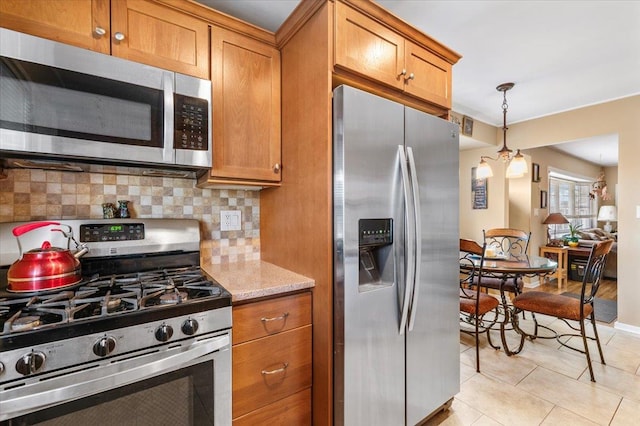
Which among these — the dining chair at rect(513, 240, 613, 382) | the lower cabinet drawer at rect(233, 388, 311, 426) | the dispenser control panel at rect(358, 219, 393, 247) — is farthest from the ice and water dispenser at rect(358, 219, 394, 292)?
the dining chair at rect(513, 240, 613, 382)

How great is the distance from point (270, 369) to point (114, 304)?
69 centimetres

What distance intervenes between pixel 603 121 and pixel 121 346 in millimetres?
4654

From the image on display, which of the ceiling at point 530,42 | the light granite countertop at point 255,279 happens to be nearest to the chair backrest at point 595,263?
the ceiling at point 530,42

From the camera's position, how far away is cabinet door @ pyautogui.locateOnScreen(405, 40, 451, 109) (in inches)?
63.4

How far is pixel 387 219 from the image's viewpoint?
140 centimetres

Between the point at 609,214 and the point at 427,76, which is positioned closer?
the point at 427,76

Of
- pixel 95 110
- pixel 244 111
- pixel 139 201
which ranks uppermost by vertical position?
pixel 244 111

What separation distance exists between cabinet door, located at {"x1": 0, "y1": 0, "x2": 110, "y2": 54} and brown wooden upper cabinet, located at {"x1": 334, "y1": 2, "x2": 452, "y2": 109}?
997 millimetres

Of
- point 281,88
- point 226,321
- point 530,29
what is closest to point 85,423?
point 226,321

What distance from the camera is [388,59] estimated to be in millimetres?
1498

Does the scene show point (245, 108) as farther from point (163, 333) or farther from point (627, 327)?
point (627, 327)

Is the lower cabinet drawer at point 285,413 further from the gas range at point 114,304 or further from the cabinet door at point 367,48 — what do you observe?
the cabinet door at point 367,48

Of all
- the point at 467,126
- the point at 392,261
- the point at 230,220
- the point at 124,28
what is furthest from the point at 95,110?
the point at 467,126

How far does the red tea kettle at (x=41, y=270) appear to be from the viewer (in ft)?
3.70
